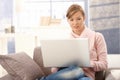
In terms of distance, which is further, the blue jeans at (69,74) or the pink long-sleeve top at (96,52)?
the pink long-sleeve top at (96,52)

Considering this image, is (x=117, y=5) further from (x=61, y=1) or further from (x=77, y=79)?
(x=77, y=79)

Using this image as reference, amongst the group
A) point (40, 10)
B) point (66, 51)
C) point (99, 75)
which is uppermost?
point (40, 10)

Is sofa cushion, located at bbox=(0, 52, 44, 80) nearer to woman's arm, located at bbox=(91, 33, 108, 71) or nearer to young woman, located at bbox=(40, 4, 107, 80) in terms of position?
young woman, located at bbox=(40, 4, 107, 80)

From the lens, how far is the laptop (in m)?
1.54

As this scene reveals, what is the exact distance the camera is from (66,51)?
61.8 inches

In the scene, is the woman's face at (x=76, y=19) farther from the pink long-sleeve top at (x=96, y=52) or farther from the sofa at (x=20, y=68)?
the sofa at (x=20, y=68)

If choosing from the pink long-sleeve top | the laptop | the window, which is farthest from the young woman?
the window

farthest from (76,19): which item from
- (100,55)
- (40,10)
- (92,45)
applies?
(40,10)

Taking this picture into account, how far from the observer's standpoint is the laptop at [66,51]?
154 centimetres

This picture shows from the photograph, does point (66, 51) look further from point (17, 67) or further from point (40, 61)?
point (40, 61)

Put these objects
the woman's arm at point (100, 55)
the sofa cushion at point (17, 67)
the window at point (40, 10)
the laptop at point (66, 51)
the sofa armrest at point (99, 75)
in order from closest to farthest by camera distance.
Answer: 1. the laptop at point (66, 51)
2. the sofa cushion at point (17, 67)
3. the woman's arm at point (100, 55)
4. the sofa armrest at point (99, 75)
5. the window at point (40, 10)

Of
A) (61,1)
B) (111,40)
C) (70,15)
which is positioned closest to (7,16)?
(61,1)

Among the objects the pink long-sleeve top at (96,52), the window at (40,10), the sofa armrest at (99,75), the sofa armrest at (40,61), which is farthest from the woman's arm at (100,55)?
the window at (40,10)

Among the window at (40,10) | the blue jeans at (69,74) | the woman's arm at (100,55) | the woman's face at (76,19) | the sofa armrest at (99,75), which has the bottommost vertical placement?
the sofa armrest at (99,75)
